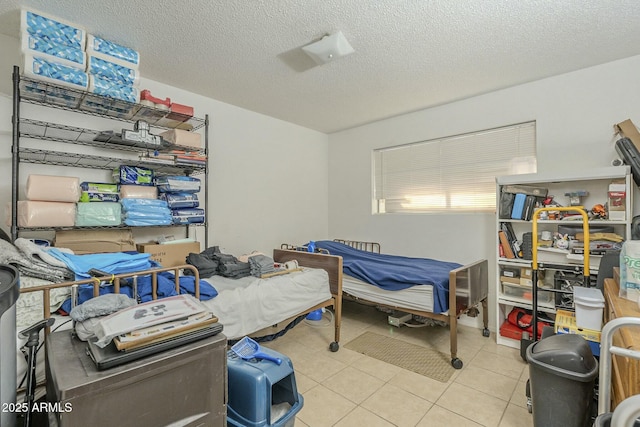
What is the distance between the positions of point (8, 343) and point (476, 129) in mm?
3620

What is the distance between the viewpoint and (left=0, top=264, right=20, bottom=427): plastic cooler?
2.72 ft

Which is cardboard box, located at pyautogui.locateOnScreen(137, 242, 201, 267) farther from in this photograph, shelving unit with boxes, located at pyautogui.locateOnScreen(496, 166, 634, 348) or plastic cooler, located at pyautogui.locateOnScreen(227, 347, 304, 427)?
shelving unit with boxes, located at pyautogui.locateOnScreen(496, 166, 634, 348)

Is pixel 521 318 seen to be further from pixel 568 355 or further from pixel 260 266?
pixel 260 266

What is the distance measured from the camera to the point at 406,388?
206 cm

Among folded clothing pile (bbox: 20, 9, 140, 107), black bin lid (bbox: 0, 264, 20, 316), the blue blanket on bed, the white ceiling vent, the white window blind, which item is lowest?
the blue blanket on bed

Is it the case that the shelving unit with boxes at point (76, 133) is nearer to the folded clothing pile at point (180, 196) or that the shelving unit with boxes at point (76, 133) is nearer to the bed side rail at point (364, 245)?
the folded clothing pile at point (180, 196)

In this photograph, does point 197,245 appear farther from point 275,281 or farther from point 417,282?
point 417,282

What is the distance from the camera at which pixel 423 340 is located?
284 cm

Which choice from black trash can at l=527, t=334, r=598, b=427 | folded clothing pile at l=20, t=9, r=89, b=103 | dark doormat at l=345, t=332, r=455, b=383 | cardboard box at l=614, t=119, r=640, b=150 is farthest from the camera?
dark doormat at l=345, t=332, r=455, b=383

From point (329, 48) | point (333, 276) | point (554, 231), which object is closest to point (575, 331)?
point (554, 231)

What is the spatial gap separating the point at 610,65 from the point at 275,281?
3.16 m

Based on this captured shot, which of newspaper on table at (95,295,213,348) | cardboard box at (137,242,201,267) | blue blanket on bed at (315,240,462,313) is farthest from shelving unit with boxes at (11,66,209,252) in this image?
blue blanket on bed at (315,240,462,313)

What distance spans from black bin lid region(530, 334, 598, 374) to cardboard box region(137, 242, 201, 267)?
2.46 meters

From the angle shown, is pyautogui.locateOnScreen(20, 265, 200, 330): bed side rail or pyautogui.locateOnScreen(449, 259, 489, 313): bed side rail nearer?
pyautogui.locateOnScreen(20, 265, 200, 330): bed side rail
